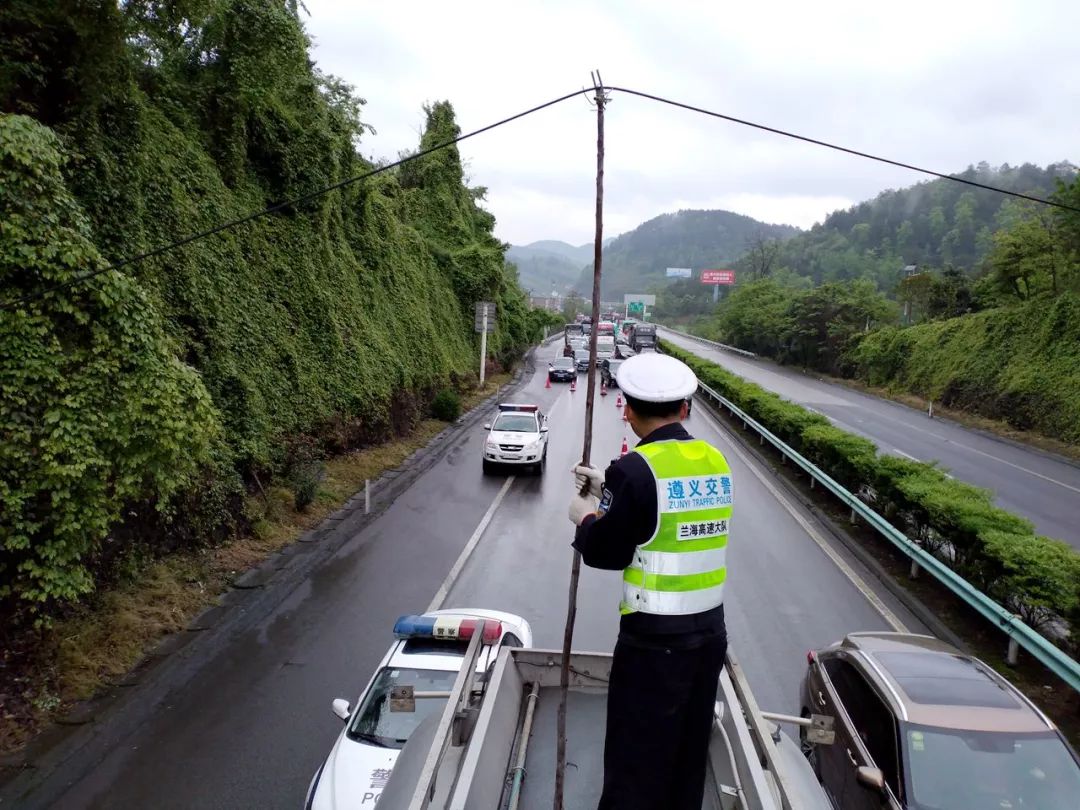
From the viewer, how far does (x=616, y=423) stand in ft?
85.5

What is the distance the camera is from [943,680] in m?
4.94

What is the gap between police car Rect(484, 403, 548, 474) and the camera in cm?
1678

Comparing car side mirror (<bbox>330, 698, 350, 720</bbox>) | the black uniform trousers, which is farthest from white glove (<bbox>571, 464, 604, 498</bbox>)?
car side mirror (<bbox>330, 698, 350, 720</bbox>)

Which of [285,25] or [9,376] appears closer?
[9,376]

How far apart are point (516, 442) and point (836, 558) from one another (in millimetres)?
8054

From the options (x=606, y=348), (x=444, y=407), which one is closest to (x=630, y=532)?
(x=444, y=407)

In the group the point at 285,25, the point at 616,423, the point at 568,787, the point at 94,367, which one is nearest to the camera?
the point at 568,787

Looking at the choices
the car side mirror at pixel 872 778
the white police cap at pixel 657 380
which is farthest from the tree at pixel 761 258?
the white police cap at pixel 657 380

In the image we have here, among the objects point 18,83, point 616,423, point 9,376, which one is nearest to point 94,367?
point 9,376

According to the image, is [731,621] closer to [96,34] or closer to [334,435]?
[334,435]

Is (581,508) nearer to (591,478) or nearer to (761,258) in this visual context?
(591,478)

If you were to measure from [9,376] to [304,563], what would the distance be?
17.6ft

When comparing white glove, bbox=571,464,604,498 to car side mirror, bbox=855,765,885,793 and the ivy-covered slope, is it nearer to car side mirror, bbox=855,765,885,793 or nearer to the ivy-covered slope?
A: car side mirror, bbox=855,765,885,793

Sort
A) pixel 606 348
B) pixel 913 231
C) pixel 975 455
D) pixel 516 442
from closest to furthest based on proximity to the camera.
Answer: pixel 516 442
pixel 975 455
pixel 606 348
pixel 913 231
